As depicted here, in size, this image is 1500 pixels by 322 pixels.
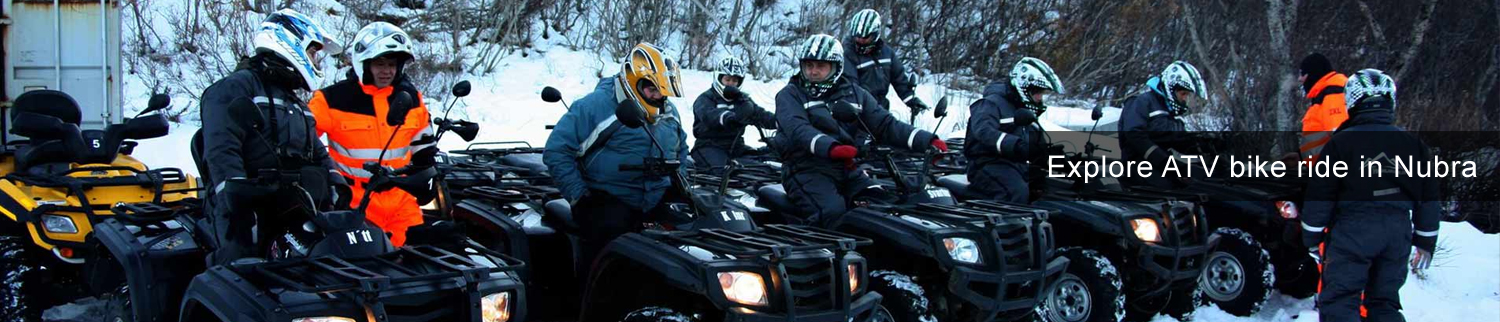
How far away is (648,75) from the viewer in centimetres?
603

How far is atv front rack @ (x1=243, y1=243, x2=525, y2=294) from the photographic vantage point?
402cm

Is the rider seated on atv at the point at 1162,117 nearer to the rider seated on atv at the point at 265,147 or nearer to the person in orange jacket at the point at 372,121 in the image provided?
the person in orange jacket at the point at 372,121

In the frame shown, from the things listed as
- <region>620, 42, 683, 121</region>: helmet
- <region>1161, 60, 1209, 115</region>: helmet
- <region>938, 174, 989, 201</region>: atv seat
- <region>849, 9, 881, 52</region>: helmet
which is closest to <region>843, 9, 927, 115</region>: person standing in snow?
<region>849, 9, 881, 52</region>: helmet

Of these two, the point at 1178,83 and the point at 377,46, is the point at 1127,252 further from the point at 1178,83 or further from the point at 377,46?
the point at 377,46

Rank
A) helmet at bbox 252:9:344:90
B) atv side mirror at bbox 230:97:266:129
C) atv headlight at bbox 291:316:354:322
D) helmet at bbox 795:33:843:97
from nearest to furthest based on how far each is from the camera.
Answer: atv headlight at bbox 291:316:354:322 < atv side mirror at bbox 230:97:266:129 < helmet at bbox 252:9:344:90 < helmet at bbox 795:33:843:97

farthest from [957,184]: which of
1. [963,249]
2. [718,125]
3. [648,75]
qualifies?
[648,75]

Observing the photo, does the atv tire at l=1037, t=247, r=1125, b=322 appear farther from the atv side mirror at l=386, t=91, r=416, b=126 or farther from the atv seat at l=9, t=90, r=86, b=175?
the atv seat at l=9, t=90, r=86, b=175

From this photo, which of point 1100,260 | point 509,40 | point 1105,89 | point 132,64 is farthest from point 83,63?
point 1105,89

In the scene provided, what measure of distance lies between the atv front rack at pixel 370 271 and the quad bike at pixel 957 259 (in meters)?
2.25

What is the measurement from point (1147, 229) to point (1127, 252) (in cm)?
18

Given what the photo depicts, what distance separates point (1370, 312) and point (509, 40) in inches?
601

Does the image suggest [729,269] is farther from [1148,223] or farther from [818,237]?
[1148,223]

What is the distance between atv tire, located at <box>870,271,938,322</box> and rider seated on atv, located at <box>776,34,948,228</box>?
2.92 feet

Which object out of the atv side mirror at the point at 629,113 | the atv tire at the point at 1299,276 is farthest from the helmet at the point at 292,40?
the atv tire at the point at 1299,276
